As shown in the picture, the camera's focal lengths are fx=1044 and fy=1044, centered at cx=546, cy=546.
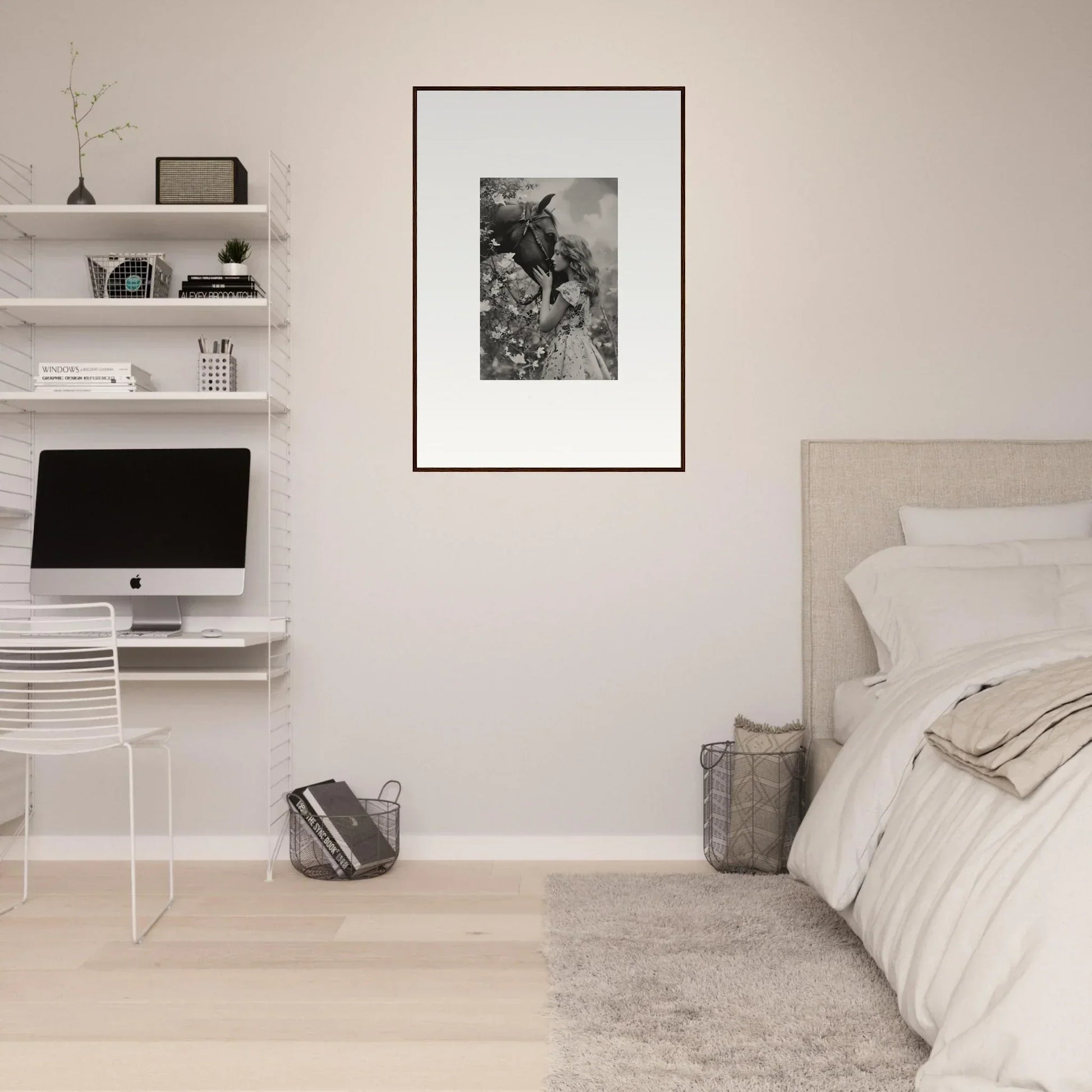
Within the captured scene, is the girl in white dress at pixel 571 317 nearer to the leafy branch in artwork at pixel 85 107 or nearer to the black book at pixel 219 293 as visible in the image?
the black book at pixel 219 293

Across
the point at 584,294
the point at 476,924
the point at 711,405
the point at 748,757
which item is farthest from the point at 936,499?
the point at 476,924

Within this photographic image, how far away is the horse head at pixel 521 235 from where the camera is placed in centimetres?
339

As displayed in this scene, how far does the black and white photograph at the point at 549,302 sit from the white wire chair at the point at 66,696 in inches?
57.6

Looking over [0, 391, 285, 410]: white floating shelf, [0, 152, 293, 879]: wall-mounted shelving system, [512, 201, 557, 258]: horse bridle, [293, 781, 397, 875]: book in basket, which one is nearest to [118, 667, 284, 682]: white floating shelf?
[0, 152, 293, 879]: wall-mounted shelving system

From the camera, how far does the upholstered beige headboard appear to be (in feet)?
10.8

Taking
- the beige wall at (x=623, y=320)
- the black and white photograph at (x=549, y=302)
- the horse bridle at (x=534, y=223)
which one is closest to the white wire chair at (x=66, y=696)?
the beige wall at (x=623, y=320)

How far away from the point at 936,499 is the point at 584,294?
130cm

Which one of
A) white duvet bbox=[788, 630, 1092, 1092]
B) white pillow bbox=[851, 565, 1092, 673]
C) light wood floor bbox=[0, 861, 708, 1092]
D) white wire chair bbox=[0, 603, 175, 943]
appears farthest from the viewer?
white pillow bbox=[851, 565, 1092, 673]

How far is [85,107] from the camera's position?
3.37 m

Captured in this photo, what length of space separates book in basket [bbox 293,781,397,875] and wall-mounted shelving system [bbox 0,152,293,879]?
0.19 meters

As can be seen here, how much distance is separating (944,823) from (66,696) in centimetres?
262

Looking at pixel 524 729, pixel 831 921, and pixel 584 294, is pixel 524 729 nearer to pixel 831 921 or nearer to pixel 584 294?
pixel 831 921

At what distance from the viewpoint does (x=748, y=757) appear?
3127mm

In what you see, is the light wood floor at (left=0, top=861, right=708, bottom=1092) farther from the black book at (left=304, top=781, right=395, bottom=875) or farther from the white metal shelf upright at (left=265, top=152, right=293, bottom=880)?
the white metal shelf upright at (left=265, top=152, right=293, bottom=880)
